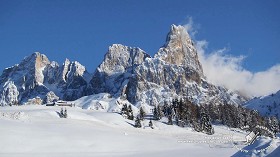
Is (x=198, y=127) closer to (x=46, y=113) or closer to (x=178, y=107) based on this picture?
(x=178, y=107)

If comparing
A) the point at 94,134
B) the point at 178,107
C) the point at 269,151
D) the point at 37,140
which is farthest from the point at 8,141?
the point at 178,107

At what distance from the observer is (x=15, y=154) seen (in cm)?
3800

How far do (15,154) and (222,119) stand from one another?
418 ft

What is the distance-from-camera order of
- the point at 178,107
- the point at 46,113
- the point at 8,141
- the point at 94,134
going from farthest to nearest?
the point at 178,107, the point at 46,113, the point at 94,134, the point at 8,141

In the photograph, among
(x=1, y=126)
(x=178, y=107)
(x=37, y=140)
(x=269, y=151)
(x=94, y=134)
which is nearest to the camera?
(x=269, y=151)

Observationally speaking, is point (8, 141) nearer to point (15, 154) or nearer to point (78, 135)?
point (15, 154)

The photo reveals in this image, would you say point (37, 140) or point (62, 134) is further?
point (62, 134)

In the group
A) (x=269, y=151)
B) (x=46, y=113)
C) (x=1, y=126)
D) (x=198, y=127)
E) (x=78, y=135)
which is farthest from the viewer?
(x=198, y=127)

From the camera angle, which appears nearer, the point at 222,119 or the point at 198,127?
the point at 198,127

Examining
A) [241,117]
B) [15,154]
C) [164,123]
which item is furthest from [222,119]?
[15,154]

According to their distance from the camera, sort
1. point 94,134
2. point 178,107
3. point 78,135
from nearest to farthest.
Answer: point 78,135
point 94,134
point 178,107

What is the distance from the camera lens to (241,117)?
159 metres

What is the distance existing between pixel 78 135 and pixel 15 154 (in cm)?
1788

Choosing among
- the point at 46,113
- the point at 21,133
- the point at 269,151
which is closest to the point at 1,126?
the point at 21,133
